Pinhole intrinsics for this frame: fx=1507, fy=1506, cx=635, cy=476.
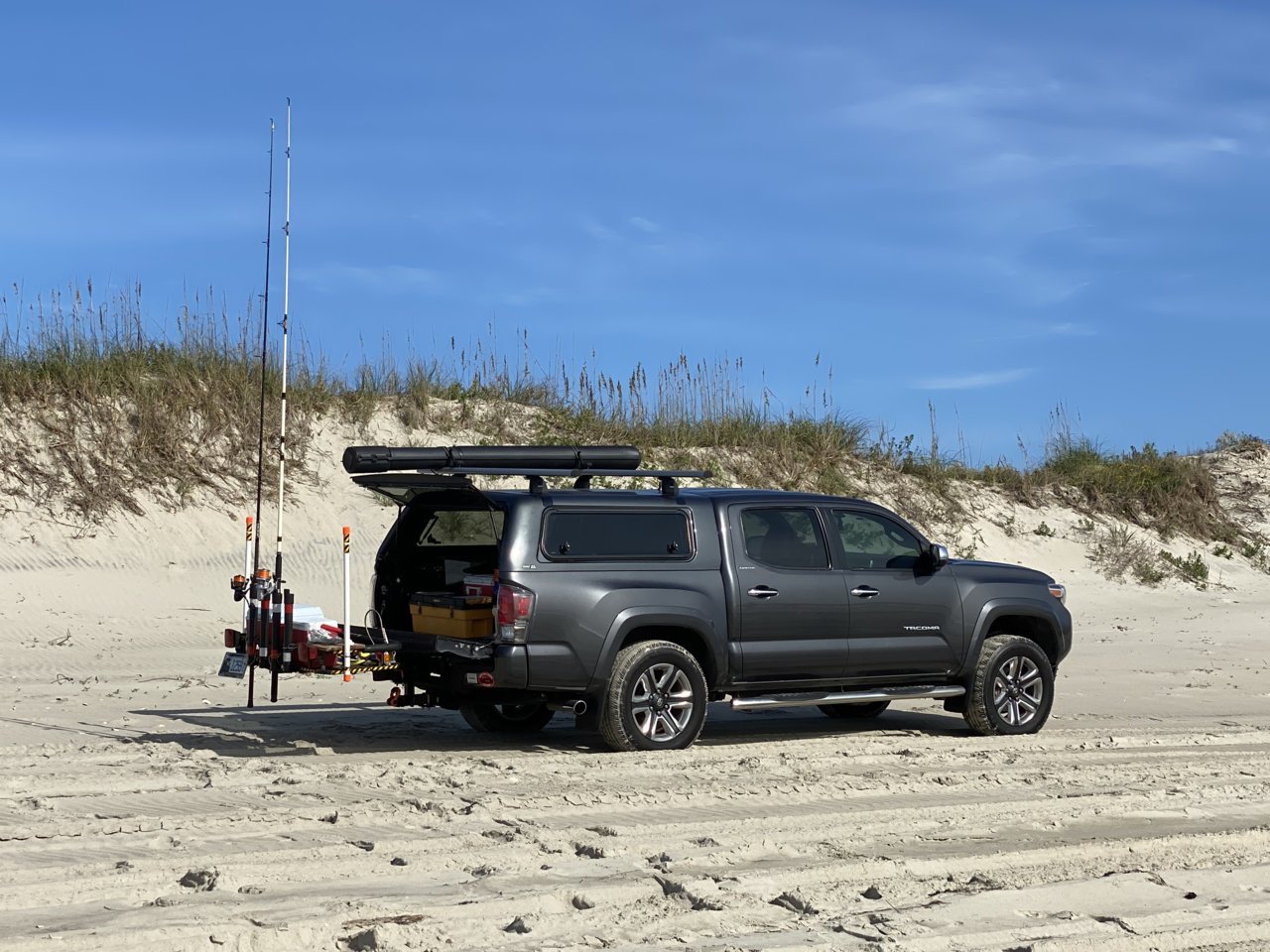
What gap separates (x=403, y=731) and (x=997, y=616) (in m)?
4.83

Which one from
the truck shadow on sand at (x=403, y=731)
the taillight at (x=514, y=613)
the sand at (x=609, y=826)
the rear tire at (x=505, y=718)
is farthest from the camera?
the rear tire at (x=505, y=718)

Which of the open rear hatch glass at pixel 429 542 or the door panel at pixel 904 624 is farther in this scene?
the door panel at pixel 904 624

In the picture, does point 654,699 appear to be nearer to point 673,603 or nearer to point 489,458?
point 673,603

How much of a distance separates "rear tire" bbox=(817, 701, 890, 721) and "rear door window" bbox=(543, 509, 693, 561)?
2.99 metres

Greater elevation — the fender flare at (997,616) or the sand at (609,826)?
the fender flare at (997,616)

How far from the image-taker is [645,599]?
10.6 meters

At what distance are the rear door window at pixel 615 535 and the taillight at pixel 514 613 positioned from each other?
1.25 ft

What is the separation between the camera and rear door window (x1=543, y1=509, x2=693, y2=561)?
10438 millimetres

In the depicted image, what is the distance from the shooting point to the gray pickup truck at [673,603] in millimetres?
10297

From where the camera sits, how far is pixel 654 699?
35.0 ft

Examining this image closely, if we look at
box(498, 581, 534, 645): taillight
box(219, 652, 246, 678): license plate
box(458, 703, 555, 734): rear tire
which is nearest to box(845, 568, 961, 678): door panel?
box(458, 703, 555, 734): rear tire

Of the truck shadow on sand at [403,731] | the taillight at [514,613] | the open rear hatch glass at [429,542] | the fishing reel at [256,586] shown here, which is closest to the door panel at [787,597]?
the truck shadow on sand at [403,731]

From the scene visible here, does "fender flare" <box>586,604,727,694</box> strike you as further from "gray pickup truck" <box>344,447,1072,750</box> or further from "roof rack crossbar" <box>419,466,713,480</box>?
"roof rack crossbar" <box>419,466,713,480</box>

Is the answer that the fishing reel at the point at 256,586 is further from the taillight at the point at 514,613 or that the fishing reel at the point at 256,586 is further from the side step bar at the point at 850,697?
the side step bar at the point at 850,697
